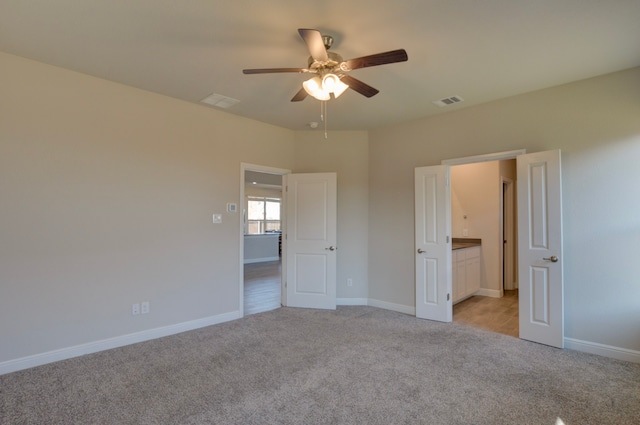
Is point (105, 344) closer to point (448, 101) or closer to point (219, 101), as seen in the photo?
point (219, 101)

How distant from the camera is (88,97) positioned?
319 cm

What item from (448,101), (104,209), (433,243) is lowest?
(433,243)

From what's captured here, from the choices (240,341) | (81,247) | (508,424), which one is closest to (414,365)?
(508,424)

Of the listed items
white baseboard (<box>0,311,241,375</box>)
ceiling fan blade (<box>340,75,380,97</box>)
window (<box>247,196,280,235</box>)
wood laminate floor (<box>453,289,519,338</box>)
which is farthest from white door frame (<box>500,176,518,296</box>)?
window (<box>247,196,280,235</box>)

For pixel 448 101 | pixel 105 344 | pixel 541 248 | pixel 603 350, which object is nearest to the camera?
pixel 603 350

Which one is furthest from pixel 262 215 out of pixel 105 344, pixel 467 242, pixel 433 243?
pixel 105 344

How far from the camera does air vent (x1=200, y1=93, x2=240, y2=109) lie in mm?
3718

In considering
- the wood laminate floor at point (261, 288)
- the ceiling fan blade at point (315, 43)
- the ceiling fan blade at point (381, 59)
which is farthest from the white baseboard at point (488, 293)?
the ceiling fan blade at point (315, 43)

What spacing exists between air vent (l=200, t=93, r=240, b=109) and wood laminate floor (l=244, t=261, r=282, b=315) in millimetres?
2865

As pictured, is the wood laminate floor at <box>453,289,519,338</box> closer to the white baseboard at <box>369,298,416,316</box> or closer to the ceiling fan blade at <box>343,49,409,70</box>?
the white baseboard at <box>369,298,416,316</box>

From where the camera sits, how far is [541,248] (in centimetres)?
338

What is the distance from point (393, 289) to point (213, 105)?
140 inches

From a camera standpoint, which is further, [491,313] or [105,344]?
[491,313]

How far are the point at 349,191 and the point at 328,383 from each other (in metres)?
3.06
